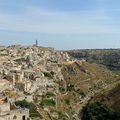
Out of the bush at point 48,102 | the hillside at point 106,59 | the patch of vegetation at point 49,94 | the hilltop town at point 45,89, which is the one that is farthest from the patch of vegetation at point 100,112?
the hillside at point 106,59

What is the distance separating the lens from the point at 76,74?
96.9 m

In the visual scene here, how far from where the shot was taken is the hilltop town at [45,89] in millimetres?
38719

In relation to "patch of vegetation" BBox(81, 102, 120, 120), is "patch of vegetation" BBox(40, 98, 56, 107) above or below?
below

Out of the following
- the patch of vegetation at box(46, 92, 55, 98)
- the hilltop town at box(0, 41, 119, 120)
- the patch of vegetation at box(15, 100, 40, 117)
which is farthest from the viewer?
the patch of vegetation at box(46, 92, 55, 98)

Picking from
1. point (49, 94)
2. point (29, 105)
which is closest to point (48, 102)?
point (49, 94)

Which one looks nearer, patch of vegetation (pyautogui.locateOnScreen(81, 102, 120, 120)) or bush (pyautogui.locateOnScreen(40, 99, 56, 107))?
patch of vegetation (pyautogui.locateOnScreen(81, 102, 120, 120))

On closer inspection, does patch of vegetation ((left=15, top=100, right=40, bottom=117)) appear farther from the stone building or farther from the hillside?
the hillside

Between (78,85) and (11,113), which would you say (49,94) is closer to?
(78,85)

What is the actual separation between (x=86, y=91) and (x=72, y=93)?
288 inches

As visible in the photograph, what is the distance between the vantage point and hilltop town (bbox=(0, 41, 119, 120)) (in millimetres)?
38719

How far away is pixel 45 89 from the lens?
Answer: 5953 centimetres

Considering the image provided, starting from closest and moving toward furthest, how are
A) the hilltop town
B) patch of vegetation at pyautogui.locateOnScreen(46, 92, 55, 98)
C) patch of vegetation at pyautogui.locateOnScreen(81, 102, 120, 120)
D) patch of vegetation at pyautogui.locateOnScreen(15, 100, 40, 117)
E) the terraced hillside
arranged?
patch of vegetation at pyautogui.locateOnScreen(81, 102, 120, 120) < the hilltop town < patch of vegetation at pyautogui.locateOnScreen(15, 100, 40, 117) < patch of vegetation at pyautogui.locateOnScreen(46, 92, 55, 98) < the terraced hillside

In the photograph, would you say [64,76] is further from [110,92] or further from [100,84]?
[110,92]

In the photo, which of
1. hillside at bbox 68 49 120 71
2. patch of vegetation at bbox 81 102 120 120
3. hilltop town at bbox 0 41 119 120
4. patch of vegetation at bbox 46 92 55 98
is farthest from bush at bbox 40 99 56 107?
hillside at bbox 68 49 120 71
